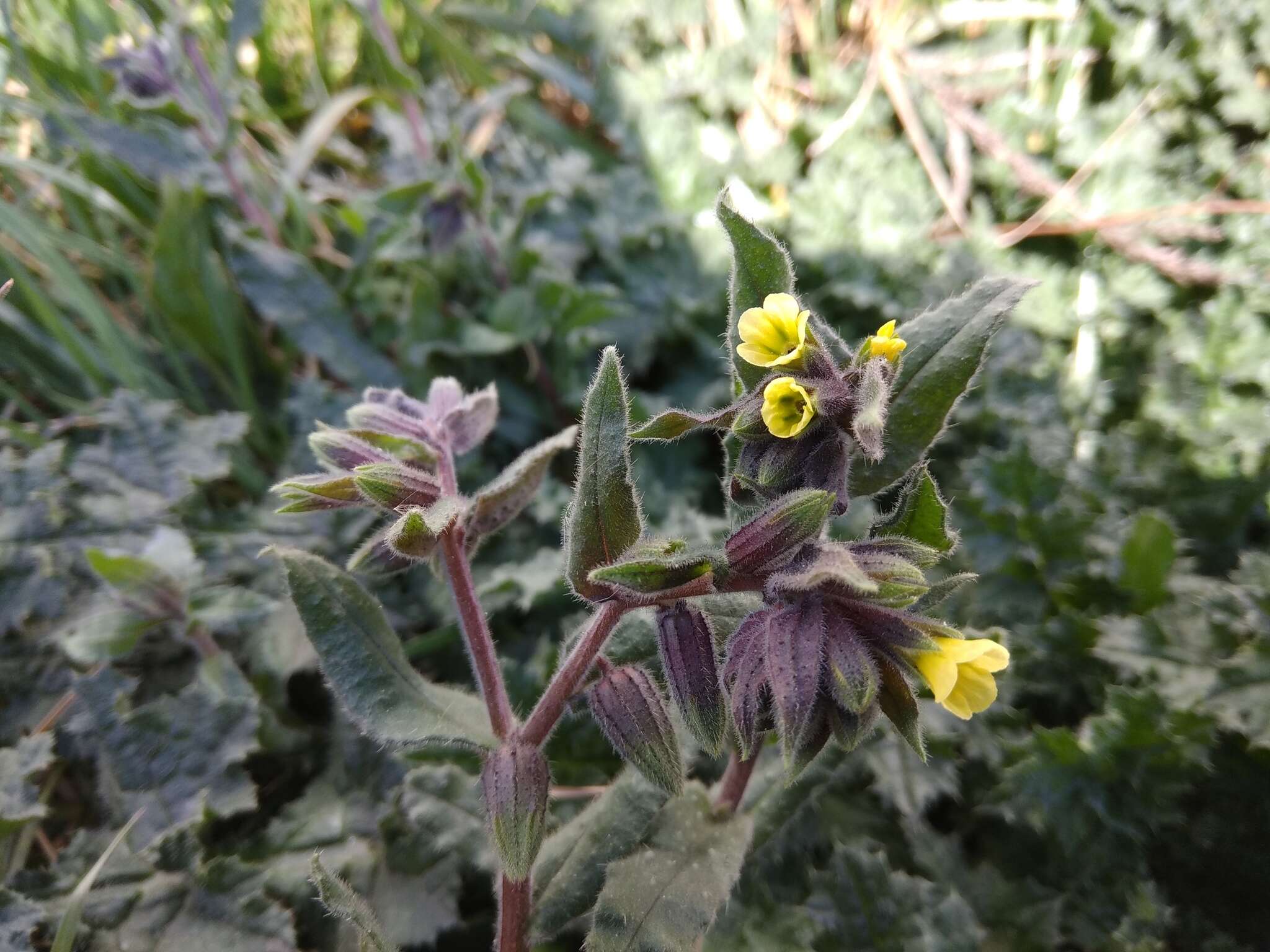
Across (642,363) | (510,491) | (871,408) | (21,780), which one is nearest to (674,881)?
(510,491)

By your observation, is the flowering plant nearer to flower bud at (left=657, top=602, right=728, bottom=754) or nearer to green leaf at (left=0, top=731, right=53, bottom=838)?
flower bud at (left=657, top=602, right=728, bottom=754)

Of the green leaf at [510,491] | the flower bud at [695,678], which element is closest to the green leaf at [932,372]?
the flower bud at [695,678]

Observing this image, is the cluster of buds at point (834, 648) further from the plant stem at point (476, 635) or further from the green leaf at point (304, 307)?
the green leaf at point (304, 307)

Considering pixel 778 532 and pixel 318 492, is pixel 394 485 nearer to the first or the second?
pixel 318 492

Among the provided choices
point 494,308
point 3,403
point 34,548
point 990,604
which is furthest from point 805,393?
point 3,403

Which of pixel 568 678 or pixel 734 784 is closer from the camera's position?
pixel 568 678

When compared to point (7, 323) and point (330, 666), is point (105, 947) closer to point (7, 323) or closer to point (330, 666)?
point (330, 666)
